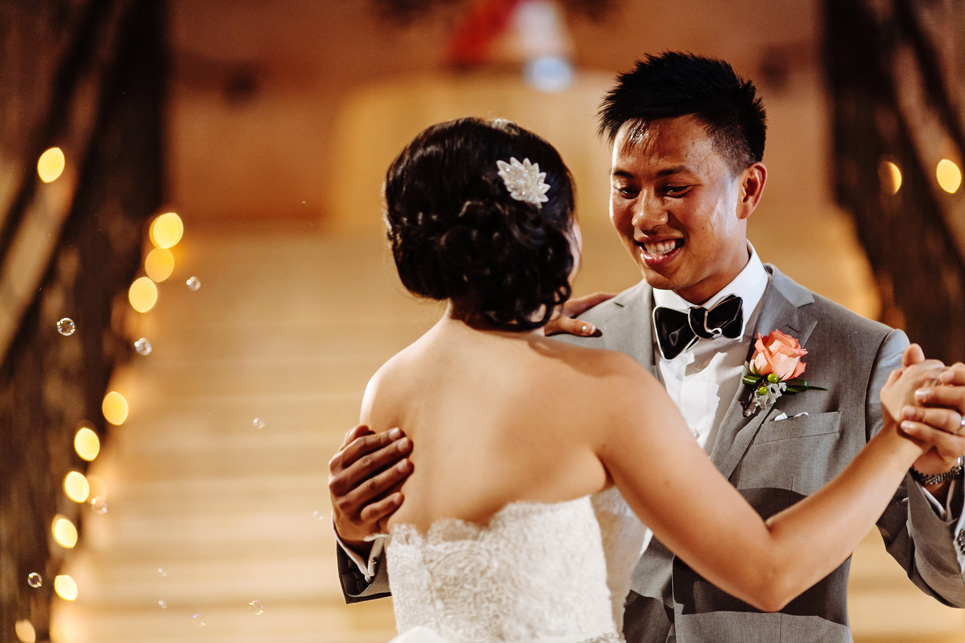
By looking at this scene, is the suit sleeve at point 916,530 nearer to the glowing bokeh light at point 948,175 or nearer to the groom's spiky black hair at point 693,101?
the groom's spiky black hair at point 693,101

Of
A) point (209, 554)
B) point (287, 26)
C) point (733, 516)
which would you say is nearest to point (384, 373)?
point (733, 516)

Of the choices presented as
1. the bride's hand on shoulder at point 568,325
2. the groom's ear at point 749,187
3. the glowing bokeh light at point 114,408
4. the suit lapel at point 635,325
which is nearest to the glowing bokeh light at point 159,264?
the glowing bokeh light at point 114,408

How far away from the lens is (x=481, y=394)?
1.45m

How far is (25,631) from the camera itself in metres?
3.96

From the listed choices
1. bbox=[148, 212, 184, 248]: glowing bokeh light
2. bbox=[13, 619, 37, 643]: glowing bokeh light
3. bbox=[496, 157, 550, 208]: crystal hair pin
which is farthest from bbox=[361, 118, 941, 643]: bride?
bbox=[148, 212, 184, 248]: glowing bokeh light

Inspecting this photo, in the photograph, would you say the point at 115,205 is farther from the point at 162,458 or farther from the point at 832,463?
the point at 832,463

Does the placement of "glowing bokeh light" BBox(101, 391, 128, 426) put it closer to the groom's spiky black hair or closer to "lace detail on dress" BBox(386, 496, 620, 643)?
the groom's spiky black hair

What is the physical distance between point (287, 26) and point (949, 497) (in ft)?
25.1

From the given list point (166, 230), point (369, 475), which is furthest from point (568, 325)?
point (166, 230)

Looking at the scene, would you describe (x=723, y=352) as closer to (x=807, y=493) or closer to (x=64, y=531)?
(x=807, y=493)

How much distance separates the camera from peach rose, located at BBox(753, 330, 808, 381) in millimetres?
1792

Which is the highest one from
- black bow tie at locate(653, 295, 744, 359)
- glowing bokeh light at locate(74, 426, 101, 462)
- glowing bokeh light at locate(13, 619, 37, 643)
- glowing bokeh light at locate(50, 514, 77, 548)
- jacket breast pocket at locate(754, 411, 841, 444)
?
black bow tie at locate(653, 295, 744, 359)

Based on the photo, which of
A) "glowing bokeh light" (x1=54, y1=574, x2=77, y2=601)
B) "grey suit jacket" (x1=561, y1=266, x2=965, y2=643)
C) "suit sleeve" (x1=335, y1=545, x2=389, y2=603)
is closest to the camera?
"grey suit jacket" (x1=561, y1=266, x2=965, y2=643)

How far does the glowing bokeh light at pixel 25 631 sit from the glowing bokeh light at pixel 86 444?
95 centimetres
